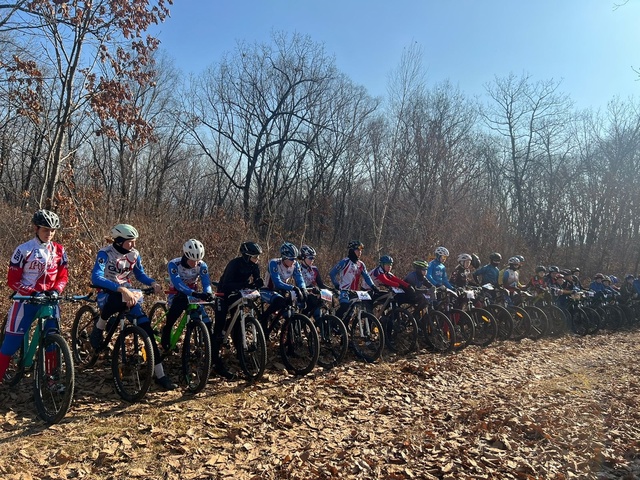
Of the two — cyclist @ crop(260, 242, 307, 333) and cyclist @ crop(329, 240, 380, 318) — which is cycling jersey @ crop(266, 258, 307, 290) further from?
cyclist @ crop(329, 240, 380, 318)

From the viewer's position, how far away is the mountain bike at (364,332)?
744cm

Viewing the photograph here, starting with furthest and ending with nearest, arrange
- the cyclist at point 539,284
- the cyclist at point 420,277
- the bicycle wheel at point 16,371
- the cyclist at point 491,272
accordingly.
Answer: the cyclist at point 539,284 → the cyclist at point 491,272 → the cyclist at point 420,277 → the bicycle wheel at point 16,371

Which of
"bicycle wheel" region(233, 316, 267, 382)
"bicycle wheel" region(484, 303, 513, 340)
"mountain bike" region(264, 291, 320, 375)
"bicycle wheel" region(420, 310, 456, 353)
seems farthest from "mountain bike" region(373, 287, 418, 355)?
"bicycle wheel" region(233, 316, 267, 382)

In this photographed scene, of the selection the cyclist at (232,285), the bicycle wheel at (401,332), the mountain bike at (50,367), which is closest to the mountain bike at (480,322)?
the bicycle wheel at (401,332)

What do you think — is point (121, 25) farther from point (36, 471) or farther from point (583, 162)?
point (583, 162)

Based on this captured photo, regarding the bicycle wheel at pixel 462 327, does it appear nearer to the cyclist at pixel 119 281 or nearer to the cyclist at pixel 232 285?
the cyclist at pixel 232 285

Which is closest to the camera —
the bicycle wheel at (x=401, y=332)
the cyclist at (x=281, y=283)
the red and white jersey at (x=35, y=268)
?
the red and white jersey at (x=35, y=268)

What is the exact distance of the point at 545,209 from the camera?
30438 mm

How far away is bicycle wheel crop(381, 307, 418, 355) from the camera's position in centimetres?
825

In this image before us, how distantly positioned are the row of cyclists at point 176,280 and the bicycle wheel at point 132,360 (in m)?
0.16

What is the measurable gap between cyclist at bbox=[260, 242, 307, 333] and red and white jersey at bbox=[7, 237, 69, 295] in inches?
109

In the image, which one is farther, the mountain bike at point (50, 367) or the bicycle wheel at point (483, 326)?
the bicycle wheel at point (483, 326)

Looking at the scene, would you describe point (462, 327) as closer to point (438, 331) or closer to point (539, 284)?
point (438, 331)

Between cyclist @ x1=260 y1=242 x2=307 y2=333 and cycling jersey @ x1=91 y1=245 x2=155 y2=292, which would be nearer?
cycling jersey @ x1=91 y1=245 x2=155 y2=292
